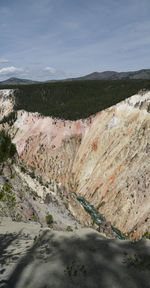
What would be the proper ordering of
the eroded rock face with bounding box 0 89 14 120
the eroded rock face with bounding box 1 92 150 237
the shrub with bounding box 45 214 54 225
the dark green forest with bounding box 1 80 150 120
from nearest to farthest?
1. the shrub with bounding box 45 214 54 225
2. the eroded rock face with bounding box 1 92 150 237
3. the dark green forest with bounding box 1 80 150 120
4. the eroded rock face with bounding box 0 89 14 120

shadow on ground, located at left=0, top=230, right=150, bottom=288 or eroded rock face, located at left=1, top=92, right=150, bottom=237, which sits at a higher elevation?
shadow on ground, located at left=0, top=230, right=150, bottom=288

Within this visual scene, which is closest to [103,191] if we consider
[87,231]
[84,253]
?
[87,231]

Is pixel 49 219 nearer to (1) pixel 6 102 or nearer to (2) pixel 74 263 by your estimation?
(2) pixel 74 263

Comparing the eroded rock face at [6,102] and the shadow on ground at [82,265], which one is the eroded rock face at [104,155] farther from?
the shadow on ground at [82,265]

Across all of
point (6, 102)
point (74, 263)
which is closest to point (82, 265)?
point (74, 263)

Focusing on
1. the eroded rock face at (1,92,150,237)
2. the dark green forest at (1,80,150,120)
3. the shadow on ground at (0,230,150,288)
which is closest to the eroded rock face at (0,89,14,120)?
the dark green forest at (1,80,150,120)

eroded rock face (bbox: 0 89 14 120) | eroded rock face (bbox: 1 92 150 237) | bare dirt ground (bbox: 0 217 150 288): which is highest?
eroded rock face (bbox: 0 89 14 120)

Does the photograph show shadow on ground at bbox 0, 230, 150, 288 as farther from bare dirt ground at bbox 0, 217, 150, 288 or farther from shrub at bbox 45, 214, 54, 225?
shrub at bbox 45, 214, 54, 225
